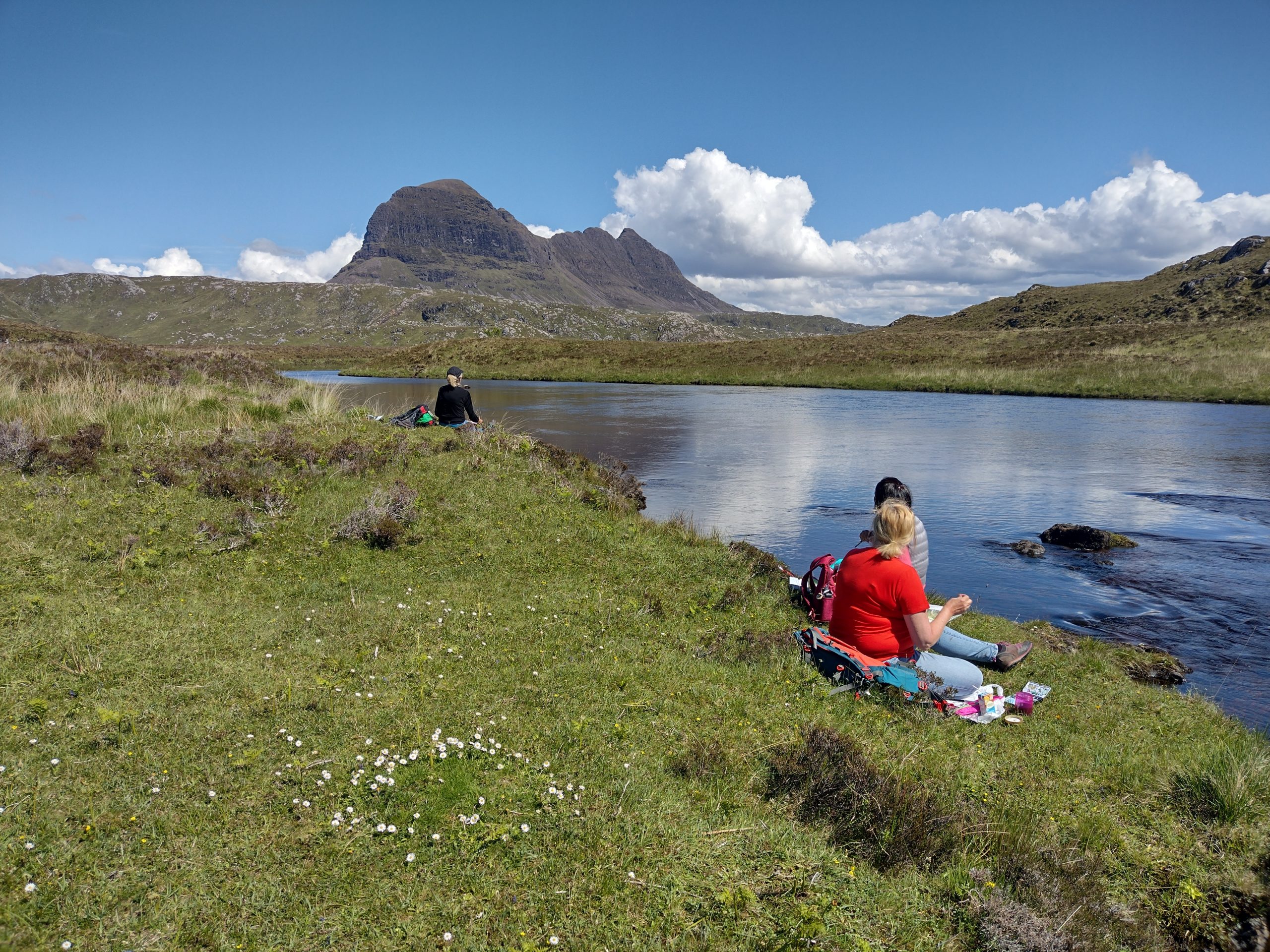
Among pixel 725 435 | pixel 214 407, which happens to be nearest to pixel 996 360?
pixel 725 435

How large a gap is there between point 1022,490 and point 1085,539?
6.16 m

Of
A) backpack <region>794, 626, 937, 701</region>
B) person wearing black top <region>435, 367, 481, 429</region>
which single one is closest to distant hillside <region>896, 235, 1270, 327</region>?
person wearing black top <region>435, 367, 481, 429</region>

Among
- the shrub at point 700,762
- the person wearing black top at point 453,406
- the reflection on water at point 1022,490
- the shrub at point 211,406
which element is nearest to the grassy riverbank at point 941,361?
the reflection on water at point 1022,490

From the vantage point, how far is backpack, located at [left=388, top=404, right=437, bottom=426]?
56.9 feet

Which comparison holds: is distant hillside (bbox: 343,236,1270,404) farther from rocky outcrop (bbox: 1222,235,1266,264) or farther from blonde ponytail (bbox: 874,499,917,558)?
blonde ponytail (bbox: 874,499,917,558)

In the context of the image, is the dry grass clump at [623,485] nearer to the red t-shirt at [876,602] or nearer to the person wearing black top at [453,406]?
the person wearing black top at [453,406]

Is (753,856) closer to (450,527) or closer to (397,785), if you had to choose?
(397,785)

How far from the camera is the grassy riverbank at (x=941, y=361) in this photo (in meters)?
49.5

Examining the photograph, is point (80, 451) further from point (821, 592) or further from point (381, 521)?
point (821, 592)

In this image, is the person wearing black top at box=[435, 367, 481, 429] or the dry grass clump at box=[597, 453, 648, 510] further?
the person wearing black top at box=[435, 367, 481, 429]

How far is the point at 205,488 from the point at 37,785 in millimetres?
7548

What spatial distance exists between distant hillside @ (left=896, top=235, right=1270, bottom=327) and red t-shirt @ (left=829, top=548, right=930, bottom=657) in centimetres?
8355

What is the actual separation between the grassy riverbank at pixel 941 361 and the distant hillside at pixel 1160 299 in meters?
16.3

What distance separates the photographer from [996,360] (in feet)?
204
